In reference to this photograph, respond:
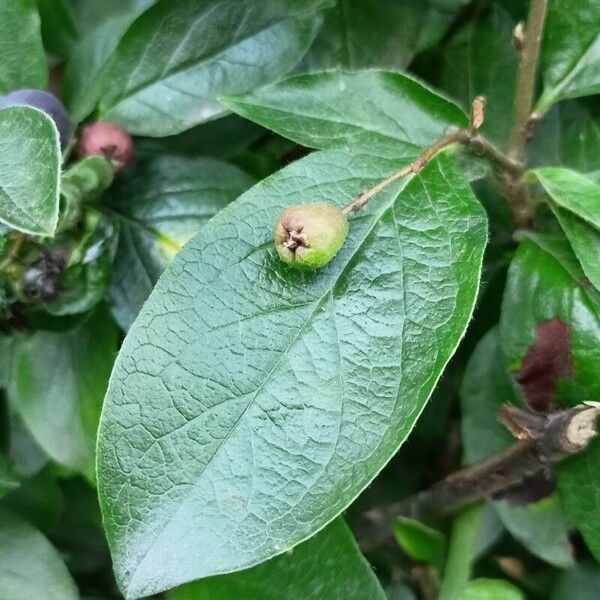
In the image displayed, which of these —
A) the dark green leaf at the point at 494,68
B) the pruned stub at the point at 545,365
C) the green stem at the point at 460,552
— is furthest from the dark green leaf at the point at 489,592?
the dark green leaf at the point at 494,68

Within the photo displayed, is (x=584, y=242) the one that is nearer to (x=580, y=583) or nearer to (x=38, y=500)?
(x=580, y=583)

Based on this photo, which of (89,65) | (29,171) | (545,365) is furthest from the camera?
(89,65)

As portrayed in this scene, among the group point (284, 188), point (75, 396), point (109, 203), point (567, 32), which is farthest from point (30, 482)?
point (567, 32)

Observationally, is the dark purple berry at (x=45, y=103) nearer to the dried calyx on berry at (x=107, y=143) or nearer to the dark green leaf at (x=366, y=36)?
the dried calyx on berry at (x=107, y=143)

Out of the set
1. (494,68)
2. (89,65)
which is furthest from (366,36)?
(89,65)

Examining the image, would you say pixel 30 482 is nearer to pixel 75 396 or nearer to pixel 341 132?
pixel 75 396
